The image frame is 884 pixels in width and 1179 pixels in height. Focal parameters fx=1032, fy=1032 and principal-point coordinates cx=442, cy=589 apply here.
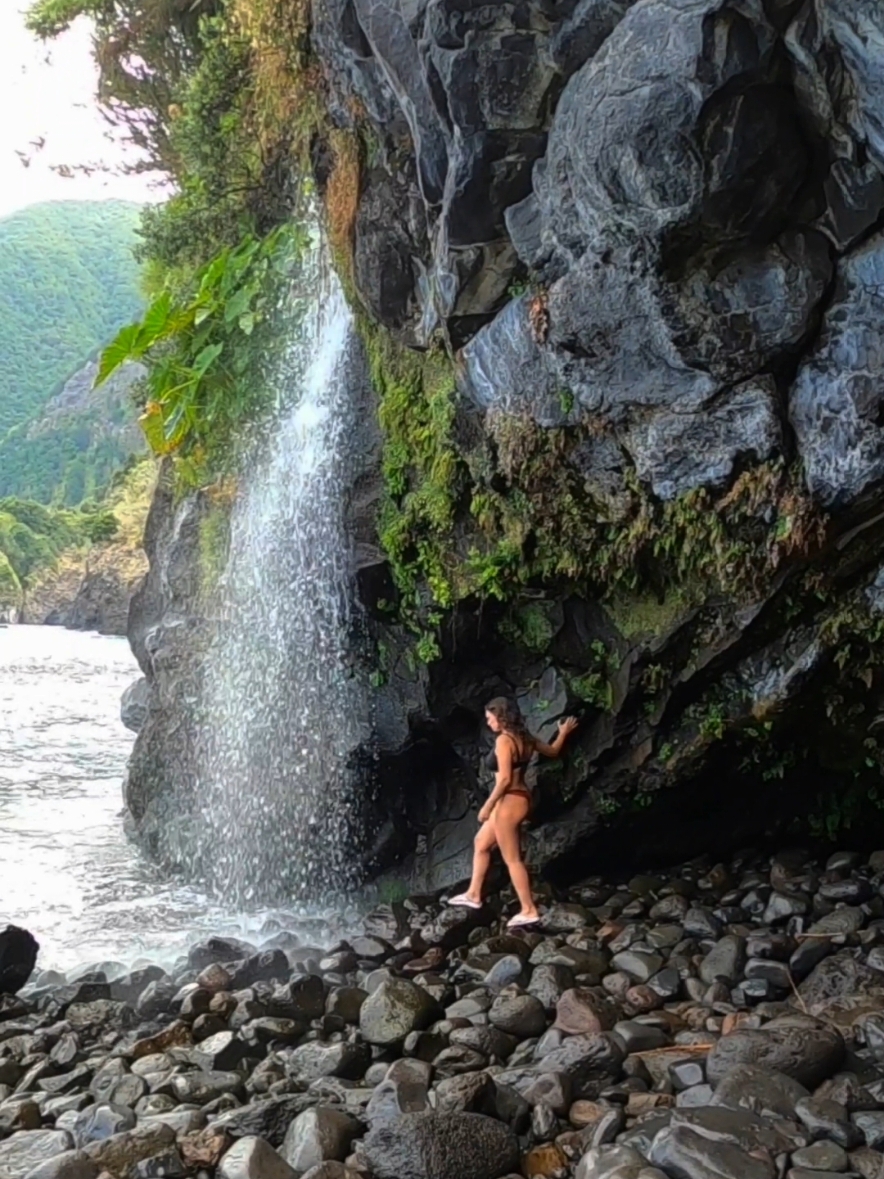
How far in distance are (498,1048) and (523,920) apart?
200cm

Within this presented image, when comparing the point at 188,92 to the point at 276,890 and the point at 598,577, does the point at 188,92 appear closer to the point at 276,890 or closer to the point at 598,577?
the point at 598,577

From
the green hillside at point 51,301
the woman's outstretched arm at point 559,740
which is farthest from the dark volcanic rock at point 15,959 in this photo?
the green hillside at point 51,301

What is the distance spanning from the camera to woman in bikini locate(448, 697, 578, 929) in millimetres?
7516

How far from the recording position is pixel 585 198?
6.05 m

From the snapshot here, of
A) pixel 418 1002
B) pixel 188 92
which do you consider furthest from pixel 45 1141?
pixel 188 92

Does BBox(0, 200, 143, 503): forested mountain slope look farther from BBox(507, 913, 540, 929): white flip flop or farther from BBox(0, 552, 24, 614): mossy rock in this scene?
BBox(507, 913, 540, 929): white flip flop

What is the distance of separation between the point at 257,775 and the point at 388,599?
2.46m

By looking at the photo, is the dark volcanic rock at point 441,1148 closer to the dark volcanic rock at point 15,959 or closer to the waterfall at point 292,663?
the dark volcanic rock at point 15,959

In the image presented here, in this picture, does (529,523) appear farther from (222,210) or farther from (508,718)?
(222,210)

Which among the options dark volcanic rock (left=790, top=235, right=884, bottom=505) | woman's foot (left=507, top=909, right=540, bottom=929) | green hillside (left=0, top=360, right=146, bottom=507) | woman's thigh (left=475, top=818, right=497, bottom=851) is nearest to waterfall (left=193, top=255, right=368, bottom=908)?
woman's thigh (left=475, top=818, right=497, bottom=851)

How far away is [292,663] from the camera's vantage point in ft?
32.1

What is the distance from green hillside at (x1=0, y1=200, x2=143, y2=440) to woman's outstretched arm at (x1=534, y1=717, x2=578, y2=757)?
6453 cm

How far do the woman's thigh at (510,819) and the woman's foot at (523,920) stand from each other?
0.48 meters

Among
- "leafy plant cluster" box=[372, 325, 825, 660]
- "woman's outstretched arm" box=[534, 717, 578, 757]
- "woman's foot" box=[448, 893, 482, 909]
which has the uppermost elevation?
"leafy plant cluster" box=[372, 325, 825, 660]
